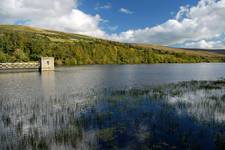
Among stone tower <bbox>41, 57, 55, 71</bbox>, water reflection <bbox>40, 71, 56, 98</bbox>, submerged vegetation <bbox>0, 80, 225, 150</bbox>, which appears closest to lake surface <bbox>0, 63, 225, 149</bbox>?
submerged vegetation <bbox>0, 80, 225, 150</bbox>

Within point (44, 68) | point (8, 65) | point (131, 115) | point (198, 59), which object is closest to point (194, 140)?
point (131, 115)

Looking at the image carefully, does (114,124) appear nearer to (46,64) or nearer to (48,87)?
(48,87)

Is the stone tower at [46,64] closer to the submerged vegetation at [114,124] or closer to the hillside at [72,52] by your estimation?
the hillside at [72,52]

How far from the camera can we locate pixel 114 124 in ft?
51.5

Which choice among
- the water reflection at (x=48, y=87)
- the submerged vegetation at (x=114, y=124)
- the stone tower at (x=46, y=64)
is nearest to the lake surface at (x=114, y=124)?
the submerged vegetation at (x=114, y=124)

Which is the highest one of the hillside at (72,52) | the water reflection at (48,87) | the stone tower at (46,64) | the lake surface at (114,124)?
the hillside at (72,52)

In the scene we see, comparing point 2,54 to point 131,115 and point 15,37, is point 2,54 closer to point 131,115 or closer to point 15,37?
point 15,37

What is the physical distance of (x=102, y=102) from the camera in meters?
23.7

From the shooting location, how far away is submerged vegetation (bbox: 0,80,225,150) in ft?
40.2

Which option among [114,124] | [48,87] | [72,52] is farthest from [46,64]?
[72,52]

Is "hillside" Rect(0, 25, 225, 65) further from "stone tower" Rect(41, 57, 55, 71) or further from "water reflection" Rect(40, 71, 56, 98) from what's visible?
"water reflection" Rect(40, 71, 56, 98)

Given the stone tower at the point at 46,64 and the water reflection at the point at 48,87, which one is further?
the stone tower at the point at 46,64

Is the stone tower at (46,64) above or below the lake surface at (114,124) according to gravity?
→ above

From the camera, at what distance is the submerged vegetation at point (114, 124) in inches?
482
